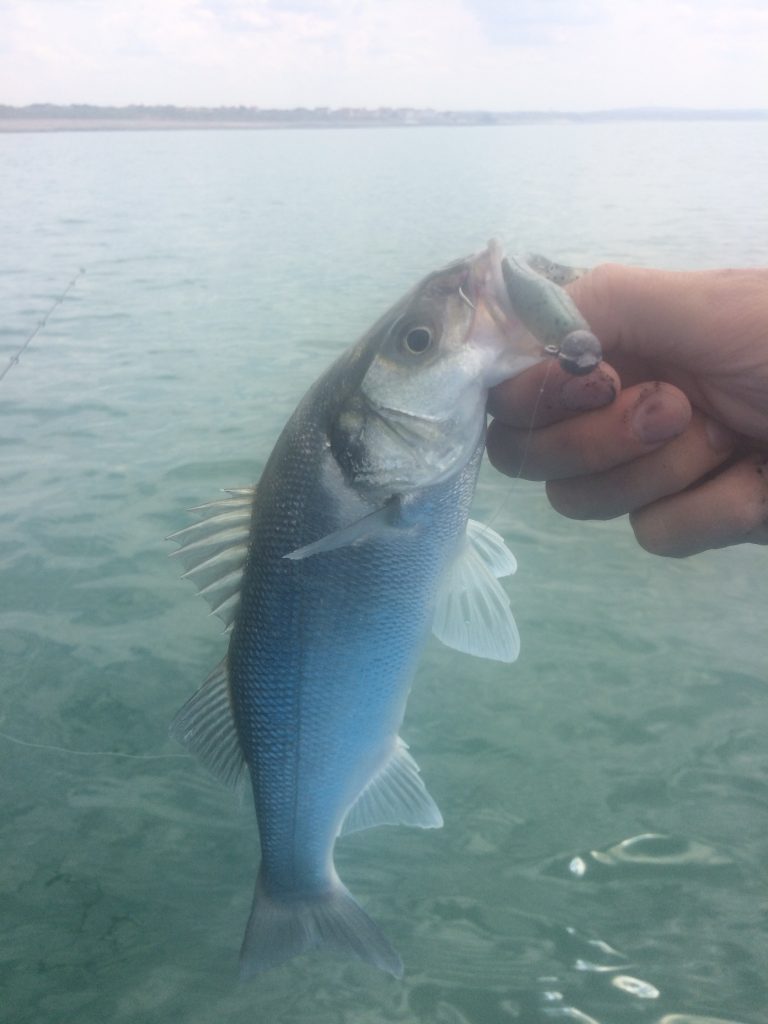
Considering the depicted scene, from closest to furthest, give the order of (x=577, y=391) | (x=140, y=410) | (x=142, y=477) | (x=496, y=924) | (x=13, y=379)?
(x=577, y=391)
(x=496, y=924)
(x=142, y=477)
(x=140, y=410)
(x=13, y=379)

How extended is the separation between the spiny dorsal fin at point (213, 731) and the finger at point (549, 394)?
95 cm

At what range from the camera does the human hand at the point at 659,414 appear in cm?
205

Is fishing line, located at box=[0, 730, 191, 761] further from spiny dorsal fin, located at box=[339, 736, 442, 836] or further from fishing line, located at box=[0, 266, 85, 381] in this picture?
fishing line, located at box=[0, 266, 85, 381]

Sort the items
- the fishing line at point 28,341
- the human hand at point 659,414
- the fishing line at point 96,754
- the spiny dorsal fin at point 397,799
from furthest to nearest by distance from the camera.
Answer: the fishing line at point 28,341, the fishing line at point 96,754, the spiny dorsal fin at point 397,799, the human hand at point 659,414

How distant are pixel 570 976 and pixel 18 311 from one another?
41.6ft

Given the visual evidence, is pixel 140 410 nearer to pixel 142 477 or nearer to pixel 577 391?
pixel 142 477

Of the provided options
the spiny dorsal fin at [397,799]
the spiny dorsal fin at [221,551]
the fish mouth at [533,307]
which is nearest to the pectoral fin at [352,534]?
the spiny dorsal fin at [221,551]

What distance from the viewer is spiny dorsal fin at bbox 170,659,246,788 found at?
2.20 meters

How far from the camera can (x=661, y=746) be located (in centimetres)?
392

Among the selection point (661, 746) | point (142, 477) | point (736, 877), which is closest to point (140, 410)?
point (142, 477)

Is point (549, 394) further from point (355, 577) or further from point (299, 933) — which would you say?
point (299, 933)

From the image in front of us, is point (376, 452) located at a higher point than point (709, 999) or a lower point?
higher

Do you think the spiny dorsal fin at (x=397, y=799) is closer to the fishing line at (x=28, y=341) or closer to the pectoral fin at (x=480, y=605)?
the pectoral fin at (x=480, y=605)

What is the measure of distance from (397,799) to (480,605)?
1.91ft
